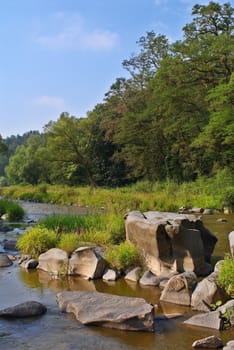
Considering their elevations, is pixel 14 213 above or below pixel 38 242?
above

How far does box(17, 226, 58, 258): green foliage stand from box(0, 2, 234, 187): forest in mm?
17199

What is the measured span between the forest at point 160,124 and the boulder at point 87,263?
18252 millimetres

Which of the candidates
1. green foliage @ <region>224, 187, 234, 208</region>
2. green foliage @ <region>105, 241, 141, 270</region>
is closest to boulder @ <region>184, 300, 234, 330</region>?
green foliage @ <region>105, 241, 141, 270</region>

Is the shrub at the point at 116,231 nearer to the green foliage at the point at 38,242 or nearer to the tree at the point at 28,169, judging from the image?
the green foliage at the point at 38,242

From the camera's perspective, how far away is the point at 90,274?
30.1 ft

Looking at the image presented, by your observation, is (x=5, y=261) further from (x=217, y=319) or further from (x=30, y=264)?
(x=217, y=319)

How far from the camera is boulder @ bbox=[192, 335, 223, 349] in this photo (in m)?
5.34

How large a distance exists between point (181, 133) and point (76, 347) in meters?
33.4

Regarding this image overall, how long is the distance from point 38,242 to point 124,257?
9.16 feet

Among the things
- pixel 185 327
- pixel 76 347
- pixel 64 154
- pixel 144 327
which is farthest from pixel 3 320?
pixel 64 154

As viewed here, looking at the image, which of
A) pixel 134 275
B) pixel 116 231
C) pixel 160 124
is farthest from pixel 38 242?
pixel 160 124

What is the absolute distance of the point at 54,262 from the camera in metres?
9.78

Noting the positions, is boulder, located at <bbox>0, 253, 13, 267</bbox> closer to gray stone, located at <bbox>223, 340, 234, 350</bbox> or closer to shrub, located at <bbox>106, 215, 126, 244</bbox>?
shrub, located at <bbox>106, 215, 126, 244</bbox>

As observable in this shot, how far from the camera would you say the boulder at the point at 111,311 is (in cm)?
601
